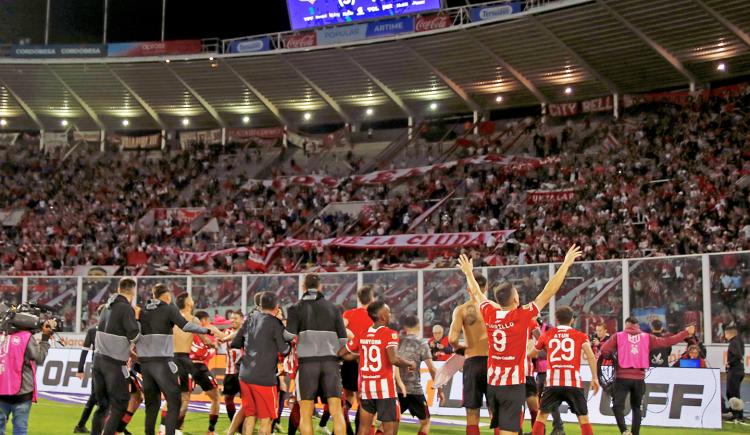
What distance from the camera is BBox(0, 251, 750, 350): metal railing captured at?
63.9ft

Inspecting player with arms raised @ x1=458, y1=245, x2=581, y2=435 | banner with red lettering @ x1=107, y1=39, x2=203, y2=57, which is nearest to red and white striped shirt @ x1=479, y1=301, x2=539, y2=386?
player with arms raised @ x1=458, y1=245, x2=581, y2=435

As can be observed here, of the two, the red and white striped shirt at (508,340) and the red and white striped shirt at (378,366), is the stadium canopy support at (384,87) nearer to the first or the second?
the red and white striped shirt at (378,366)

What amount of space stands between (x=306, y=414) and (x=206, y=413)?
845cm

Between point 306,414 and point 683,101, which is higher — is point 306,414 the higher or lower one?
the lower one

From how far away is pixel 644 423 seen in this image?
16.8 meters

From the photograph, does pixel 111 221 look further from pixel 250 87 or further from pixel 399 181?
pixel 399 181

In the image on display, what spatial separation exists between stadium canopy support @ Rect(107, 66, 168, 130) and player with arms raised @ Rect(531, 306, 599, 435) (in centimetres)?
3128

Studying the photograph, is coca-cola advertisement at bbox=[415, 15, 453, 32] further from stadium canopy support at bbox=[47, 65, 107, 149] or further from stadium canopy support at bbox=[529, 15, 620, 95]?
stadium canopy support at bbox=[47, 65, 107, 149]

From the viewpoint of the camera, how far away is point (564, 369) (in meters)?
12.5

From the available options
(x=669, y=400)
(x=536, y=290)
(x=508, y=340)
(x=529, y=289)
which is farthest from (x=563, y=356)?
(x=529, y=289)

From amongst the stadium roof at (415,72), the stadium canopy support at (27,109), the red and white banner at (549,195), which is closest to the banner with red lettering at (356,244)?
the red and white banner at (549,195)

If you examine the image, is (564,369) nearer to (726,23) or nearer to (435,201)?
(726,23)

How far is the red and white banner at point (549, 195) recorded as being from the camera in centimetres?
3256

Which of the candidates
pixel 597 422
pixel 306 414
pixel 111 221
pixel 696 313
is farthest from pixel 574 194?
pixel 306 414
